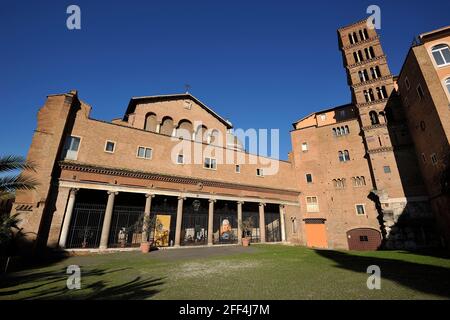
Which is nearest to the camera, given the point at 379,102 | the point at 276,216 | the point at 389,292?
the point at 389,292

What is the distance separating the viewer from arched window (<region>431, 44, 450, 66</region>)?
17.9m

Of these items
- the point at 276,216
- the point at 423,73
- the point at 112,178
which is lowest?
the point at 276,216

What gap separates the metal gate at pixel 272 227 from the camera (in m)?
29.5

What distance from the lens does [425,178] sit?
2141 centimetres

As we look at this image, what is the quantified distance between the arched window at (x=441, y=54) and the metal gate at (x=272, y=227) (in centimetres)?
2213

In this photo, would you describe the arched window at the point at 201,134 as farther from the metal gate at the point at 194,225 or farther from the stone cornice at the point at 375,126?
the stone cornice at the point at 375,126

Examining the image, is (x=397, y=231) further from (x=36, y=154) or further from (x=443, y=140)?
(x=36, y=154)

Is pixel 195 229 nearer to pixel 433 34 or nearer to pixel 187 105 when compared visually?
pixel 187 105

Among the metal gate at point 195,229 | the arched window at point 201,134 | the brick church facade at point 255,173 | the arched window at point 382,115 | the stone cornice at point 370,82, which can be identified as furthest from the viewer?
the arched window at point 201,134

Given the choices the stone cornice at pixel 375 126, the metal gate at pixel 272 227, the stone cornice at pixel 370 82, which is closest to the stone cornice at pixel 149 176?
the metal gate at pixel 272 227

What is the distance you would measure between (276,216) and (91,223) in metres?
21.5

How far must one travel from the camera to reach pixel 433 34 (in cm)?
1866

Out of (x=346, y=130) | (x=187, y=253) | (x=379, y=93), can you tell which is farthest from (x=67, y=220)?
(x=379, y=93)
